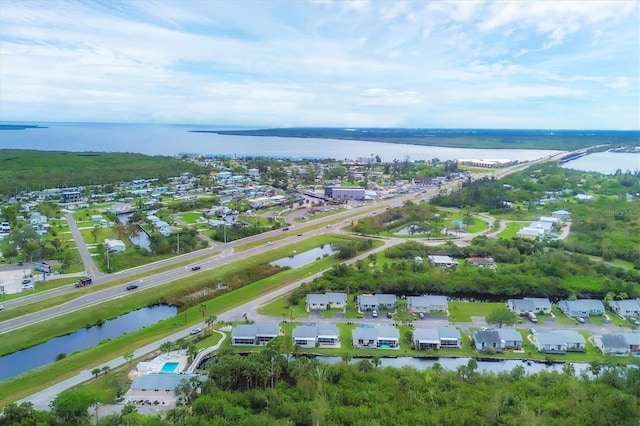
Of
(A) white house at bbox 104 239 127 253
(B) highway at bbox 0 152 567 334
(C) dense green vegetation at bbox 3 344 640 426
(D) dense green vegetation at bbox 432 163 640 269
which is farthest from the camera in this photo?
(D) dense green vegetation at bbox 432 163 640 269

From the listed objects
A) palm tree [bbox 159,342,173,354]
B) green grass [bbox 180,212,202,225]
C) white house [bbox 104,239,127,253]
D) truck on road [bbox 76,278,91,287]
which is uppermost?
white house [bbox 104,239,127,253]

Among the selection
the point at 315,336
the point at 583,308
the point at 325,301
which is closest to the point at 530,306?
the point at 583,308

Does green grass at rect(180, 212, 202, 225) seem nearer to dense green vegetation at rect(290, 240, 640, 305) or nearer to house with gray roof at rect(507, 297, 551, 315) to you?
dense green vegetation at rect(290, 240, 640, 305)

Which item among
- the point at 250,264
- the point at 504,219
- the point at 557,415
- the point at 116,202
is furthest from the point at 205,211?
the point at 557,415

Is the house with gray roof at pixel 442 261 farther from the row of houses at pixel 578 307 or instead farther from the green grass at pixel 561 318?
the green grass at pixel 561 318

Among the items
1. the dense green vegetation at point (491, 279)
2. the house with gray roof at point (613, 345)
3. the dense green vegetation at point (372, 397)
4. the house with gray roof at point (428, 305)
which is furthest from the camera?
the dense green vegetation at point (491, 279)

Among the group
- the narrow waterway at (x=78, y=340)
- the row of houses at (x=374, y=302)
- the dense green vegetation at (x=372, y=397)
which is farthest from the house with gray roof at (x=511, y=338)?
the narrow waterway at (x=78, y=340)

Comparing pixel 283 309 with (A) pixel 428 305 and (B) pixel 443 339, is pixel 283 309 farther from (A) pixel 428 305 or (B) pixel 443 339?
(B) pixel 443 339

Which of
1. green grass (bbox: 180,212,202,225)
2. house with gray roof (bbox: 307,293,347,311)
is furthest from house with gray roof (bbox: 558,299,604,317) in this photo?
green grass (bbox: 180,212,202,225)
